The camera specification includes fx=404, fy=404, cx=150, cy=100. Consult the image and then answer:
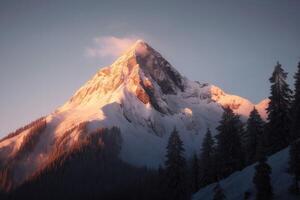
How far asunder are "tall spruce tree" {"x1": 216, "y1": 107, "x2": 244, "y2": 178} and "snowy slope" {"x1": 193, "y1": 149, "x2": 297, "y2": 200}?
862 cm

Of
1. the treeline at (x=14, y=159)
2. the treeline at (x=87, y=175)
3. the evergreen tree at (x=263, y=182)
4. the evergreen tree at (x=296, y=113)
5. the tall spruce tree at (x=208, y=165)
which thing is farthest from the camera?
the treeline at (x=14, y=159)

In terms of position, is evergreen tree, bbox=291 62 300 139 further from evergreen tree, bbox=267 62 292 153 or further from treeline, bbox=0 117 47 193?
treeline, bbox=0 117 47 193

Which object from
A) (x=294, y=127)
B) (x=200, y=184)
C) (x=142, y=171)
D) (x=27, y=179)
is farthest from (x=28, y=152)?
(x=294, y=127)

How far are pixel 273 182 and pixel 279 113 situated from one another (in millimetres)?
18348

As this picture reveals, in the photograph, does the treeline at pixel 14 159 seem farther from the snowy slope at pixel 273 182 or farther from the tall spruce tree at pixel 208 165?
the snowy slope at pixel 273 182

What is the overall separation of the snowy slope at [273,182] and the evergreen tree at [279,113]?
8331 mm

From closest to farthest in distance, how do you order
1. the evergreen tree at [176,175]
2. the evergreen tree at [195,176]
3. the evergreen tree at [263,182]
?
the evergreen tree at [263,182], the evergreen tree at [176,175], the evergreen tree at [195,176]

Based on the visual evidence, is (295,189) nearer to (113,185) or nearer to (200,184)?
(200,184)

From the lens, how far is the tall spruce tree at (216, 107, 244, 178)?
69.5m

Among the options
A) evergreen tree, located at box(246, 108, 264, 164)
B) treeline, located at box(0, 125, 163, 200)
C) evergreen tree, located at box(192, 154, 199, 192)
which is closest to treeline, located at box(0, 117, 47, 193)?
treeline, located at box(0, 125, 163, 200)

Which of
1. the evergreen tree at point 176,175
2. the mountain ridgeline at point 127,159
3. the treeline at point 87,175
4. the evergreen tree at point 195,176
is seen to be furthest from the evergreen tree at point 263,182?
the treeline at point 87,175

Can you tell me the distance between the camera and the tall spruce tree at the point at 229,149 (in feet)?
228

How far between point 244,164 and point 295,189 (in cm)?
2924

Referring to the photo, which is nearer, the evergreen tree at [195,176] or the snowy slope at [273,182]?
the snowy slope at [273,182]
